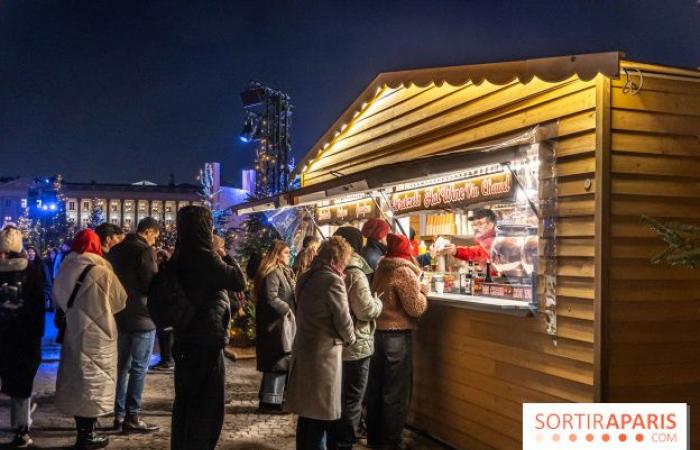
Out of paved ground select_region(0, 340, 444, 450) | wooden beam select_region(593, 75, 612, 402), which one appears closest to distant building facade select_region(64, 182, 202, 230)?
paved ground select_region(0, 340, 444, 450)

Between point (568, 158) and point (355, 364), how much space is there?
266 centimetres

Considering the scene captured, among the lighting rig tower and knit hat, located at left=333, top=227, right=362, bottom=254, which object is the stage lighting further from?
knit hat, located at left=333, top=227, right=362, bottom=254

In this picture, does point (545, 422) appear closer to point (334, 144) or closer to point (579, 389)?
point (579, 389)

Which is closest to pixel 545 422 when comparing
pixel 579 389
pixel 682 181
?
pixel 579 389

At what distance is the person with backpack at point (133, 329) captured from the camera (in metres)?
6.77

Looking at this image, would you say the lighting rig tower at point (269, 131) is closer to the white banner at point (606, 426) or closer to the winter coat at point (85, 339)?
the winter coat at point (85, 339)

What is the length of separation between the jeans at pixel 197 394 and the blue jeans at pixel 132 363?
1.92 m

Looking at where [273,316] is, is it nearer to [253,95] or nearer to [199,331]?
[199,331]

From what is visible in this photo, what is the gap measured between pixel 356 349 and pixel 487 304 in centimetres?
125

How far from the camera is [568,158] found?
5102mm

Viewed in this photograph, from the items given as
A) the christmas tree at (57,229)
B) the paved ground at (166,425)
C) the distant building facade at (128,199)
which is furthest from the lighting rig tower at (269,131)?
the distant building facade at (128,199)

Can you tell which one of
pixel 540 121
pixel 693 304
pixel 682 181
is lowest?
pixel 693 304

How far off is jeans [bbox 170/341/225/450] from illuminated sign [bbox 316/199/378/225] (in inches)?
178

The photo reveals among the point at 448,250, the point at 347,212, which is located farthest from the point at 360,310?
the point at 347,212
